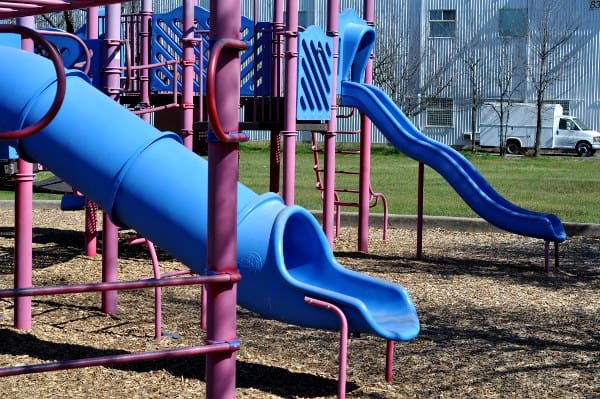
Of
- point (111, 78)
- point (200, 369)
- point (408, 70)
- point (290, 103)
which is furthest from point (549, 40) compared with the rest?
point (200, 369)

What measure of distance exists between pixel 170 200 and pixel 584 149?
33.3 m

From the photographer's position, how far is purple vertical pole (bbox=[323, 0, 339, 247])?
10672mm

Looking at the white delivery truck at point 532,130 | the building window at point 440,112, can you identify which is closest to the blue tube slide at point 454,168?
the white delivery truck at point 532,130

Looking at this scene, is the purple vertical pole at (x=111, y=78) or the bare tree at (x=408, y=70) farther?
the bare tree at (x=408, y=70)

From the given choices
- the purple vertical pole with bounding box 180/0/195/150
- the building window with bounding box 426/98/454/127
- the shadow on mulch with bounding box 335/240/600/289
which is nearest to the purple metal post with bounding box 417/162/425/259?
the shadow on mulch with bounding box 335/240/600/289

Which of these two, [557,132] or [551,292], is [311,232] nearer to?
[551,292]

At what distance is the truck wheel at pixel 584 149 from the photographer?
37188 millimetres

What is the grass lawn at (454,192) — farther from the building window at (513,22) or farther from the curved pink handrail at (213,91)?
the curved pink handrail at (213,91)

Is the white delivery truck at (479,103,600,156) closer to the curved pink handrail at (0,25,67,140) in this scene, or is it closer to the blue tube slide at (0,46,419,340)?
the blue tube slide at (0,46,419,340)

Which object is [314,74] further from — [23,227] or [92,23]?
[23,227]

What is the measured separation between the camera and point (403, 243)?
41.7 feet

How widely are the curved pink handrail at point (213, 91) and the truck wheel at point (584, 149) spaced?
3536 cm

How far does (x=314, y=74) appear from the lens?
10406 mm

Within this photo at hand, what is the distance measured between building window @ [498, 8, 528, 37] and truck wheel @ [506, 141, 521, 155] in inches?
168
